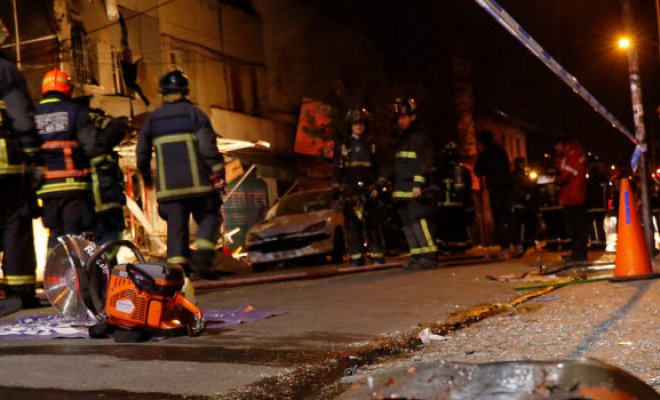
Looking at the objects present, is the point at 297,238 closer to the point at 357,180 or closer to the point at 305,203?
the point at 305,203

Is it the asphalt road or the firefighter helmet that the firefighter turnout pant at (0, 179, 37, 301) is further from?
the firefighter helmet

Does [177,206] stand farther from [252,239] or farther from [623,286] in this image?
[252,239]

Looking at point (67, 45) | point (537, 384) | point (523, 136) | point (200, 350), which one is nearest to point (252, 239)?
point (67, 45)

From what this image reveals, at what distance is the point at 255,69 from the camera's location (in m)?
30.5

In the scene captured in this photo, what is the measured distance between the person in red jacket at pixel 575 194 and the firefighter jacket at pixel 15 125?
688cm

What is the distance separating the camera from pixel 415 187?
35.7 feet

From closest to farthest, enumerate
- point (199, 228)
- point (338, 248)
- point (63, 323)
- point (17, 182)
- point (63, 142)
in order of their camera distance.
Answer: point (63, 323) → point (17, 182) → point (63, 142) → point (199, 228) → point (338, 248)

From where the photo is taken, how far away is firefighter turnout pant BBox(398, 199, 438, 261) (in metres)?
10.9

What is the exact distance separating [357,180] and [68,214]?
206 inches

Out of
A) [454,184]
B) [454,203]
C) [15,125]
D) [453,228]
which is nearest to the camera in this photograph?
[15,125]

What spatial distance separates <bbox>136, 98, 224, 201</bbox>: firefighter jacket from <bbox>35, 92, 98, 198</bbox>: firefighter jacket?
0.63 meters

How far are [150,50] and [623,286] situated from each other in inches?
720

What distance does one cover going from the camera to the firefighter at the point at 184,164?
7.52m

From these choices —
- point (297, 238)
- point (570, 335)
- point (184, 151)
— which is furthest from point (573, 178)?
point (570, 335)
